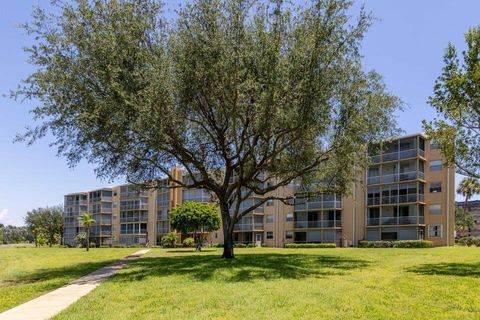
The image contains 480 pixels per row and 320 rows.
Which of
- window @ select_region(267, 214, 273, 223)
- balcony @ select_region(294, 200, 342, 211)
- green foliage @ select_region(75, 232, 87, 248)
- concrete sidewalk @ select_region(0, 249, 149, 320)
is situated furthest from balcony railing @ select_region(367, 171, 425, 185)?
green foliage @ select_region(75, 232, 87, 248)

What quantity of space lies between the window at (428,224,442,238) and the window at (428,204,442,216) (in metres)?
A: 1.39

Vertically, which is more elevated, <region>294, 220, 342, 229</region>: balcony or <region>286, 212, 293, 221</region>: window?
<region>286, 212, 293, 221</region>: window

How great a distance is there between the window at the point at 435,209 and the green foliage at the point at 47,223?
95.2 metres

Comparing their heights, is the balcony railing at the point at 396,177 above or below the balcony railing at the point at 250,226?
above

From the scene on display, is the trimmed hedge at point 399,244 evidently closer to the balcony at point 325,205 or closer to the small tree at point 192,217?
the balcony at point 325,205

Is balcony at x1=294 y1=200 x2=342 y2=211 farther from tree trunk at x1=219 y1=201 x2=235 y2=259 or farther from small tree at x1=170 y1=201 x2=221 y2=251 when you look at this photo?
tree trunk at x1=219 y1=201 x2=235 y2=259

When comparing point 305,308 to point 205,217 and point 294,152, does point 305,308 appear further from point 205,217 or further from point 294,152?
point 205,217

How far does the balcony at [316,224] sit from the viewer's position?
196ft

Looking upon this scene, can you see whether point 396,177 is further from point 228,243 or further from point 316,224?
point 228,243

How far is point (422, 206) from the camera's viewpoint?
54000 mm

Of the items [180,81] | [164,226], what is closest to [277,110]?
[180,81]

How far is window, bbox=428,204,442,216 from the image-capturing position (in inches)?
2082

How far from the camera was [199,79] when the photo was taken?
68.7 ft

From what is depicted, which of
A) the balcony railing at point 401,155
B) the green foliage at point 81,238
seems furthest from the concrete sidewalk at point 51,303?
the green foliage at point 81,238
